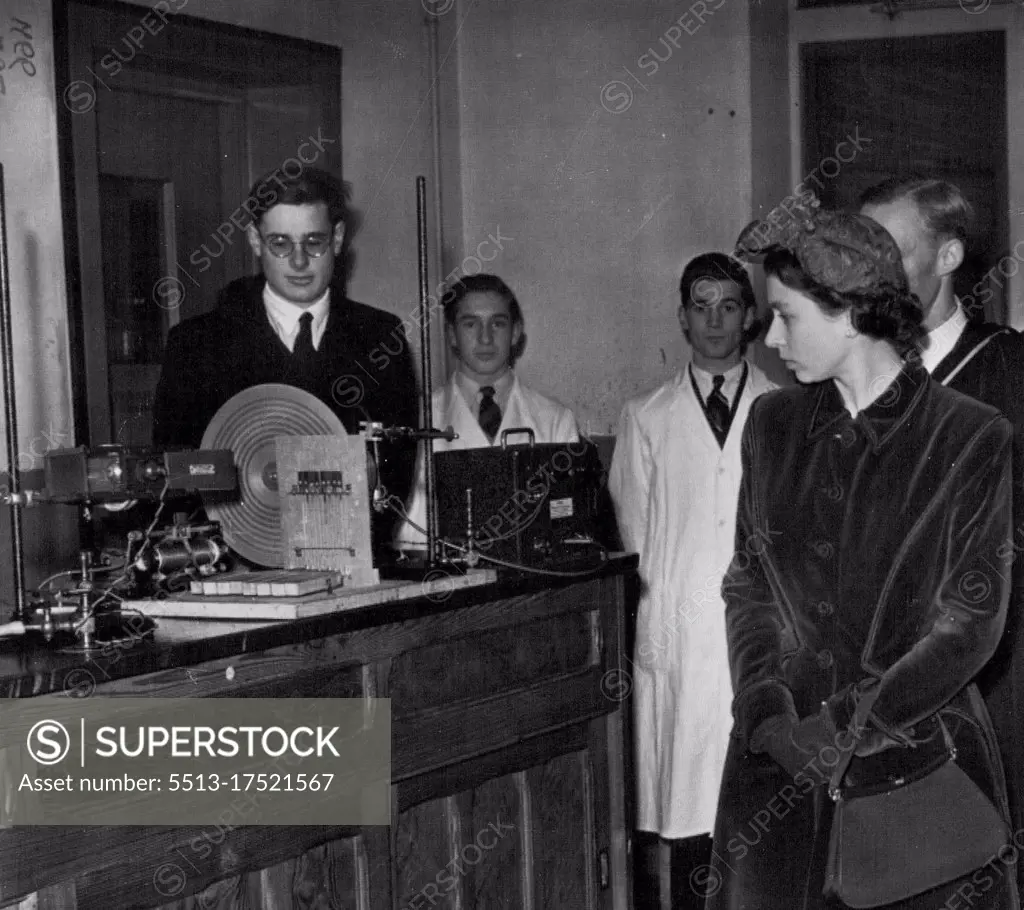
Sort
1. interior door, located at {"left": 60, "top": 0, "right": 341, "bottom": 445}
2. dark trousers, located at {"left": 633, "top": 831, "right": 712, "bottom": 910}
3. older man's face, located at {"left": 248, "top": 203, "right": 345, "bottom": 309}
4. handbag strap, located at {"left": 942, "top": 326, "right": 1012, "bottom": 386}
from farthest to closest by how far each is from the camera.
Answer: dark trousers, located at {"left": 633, "top": 831, "right": 712, "bottom": 910}
older man's face, located at {"left": 248, "top": 203, "right": 345, "bottom": 309}
interior door, located at {"left": 60, "top": 0, "right": 341, "bottom": 445}
handbag strap, located at {"left": 942, "top": 326, "right": 1012, "bottom": 386}

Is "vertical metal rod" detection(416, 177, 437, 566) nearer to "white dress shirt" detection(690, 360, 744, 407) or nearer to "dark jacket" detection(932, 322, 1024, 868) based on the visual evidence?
"dark jacket" detection(932, 322, 1024, 868)

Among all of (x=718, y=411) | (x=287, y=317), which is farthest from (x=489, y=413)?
(x=287, y=317)

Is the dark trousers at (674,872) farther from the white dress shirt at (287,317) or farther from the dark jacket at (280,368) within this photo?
the white dress shirt at (287,317)

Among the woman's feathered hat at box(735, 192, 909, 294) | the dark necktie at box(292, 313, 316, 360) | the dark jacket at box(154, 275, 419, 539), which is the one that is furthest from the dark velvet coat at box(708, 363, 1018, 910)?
the dark necktie at box(292, 313, 316, 360)

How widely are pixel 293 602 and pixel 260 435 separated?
59cm

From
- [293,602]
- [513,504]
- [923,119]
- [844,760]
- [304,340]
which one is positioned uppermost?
[923,119]

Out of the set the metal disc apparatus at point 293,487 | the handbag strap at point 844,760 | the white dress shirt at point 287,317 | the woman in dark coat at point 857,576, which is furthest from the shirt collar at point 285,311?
the handbag strap at point 844,760

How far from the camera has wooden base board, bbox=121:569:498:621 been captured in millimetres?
2355

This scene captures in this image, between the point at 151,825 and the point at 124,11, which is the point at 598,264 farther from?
the point at 151,825

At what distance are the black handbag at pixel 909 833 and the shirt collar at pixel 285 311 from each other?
212 centimetres

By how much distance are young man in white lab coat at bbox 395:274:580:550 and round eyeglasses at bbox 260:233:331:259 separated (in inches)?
28.0

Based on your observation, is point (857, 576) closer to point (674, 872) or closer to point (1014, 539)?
point (1014, 539)

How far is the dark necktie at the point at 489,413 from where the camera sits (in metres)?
4.24

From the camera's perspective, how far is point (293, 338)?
12.0 feet
